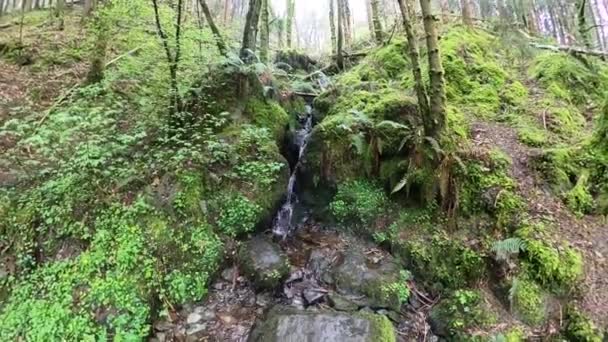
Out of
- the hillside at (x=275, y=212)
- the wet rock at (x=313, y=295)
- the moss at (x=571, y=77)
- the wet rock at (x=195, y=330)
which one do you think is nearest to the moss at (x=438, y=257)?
the hillside at (x=275, y=212)

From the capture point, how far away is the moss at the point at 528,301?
407cm

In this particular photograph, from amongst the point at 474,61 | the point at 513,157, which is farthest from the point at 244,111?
the point at 474,61

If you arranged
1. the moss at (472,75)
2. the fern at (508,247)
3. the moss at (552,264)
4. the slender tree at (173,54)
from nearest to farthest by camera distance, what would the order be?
1. the moss at (552,264)
2. the fern at (508,247)
3. the slender tree at (173,54)
4. the moss at (472,75)

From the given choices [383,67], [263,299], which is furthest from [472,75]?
[263,299]

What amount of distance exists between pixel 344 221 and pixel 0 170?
16.0ft

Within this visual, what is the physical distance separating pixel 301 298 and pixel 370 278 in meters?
0.89

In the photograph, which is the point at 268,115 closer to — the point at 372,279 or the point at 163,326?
the point at 372,279

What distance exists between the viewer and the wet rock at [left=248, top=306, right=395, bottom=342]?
12.3 feet

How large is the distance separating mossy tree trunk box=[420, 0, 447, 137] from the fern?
1622 mm

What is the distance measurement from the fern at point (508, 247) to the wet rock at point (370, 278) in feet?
3.89

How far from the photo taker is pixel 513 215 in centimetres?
477

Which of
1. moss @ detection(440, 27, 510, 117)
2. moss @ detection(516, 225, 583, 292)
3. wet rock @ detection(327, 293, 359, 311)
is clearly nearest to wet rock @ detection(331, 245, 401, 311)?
wet rock @ detection(327, 293, 359, 311)

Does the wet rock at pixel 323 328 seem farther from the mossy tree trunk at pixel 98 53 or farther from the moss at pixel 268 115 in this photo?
the mossy tree trunk at pixel 98 53

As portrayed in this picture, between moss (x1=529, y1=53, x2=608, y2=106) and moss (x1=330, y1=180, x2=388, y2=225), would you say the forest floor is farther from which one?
moss (x1=529, y1=53, x2=608, y2=106)
